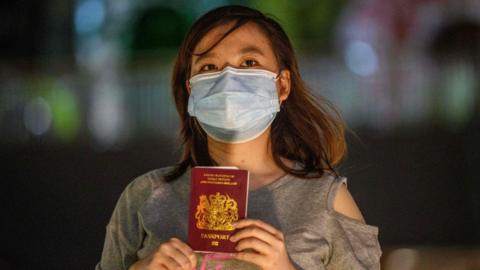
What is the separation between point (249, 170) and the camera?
2164 mm

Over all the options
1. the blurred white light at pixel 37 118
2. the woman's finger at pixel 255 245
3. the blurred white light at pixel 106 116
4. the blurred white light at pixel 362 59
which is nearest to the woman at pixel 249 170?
the woman's finger at pixel 255 245

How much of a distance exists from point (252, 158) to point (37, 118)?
221 cm

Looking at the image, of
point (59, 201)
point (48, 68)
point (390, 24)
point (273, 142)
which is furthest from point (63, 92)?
point (273, 142)

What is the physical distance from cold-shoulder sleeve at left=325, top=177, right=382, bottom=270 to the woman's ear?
0.30 meters

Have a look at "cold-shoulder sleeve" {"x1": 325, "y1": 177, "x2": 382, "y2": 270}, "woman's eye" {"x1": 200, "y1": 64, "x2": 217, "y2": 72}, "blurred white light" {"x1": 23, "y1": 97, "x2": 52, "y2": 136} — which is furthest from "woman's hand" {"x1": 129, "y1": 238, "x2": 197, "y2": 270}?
"blurred white light" {"x1": 23, "y1": 97, "x2": 52, "y2": 136}

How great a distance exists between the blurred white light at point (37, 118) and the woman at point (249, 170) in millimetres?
1967

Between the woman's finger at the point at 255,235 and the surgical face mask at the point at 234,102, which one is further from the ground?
the surgical face mask at the point at 234,102

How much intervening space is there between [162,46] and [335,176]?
82.3 inches

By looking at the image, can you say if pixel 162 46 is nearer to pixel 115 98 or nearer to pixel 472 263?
pixel 115 98

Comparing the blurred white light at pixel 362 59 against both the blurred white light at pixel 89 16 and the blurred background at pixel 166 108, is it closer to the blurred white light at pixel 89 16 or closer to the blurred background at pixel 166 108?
the blurred background at pixel 166 108

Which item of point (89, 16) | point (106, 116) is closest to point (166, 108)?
point (106, 116)

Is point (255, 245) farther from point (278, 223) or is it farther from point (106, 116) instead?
point (106, 116)

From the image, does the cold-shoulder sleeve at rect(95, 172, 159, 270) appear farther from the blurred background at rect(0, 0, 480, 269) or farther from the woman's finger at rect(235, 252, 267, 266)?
the blurred background at rect(0, 0, 480, 269)

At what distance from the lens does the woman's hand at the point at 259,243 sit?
180 cm
